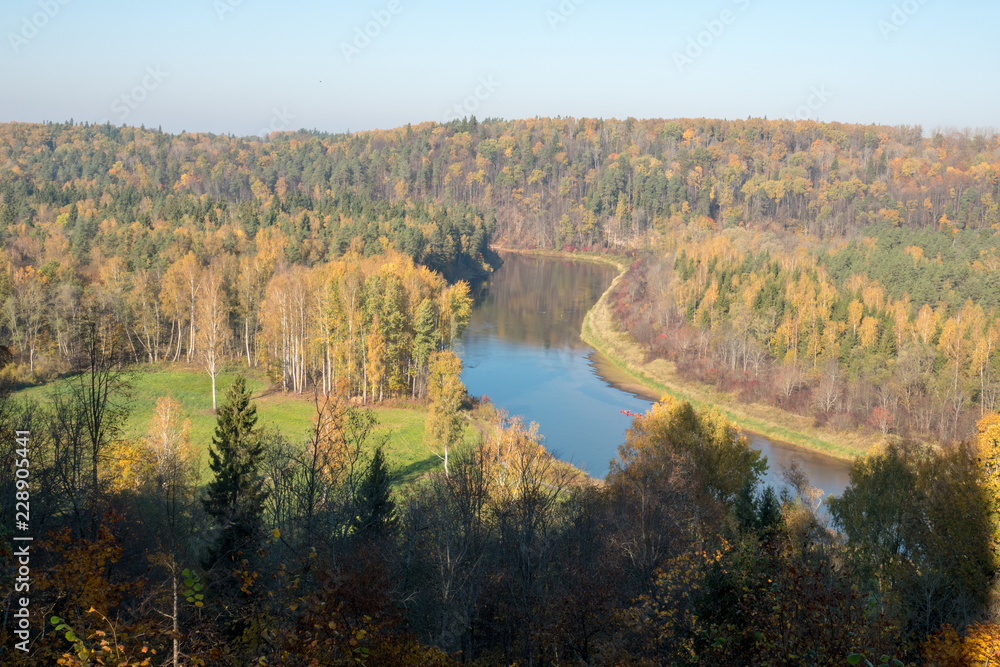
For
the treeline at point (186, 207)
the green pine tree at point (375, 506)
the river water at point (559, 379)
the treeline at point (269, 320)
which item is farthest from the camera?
the treeline at point (186, 207)

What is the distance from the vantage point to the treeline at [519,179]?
3354 inches

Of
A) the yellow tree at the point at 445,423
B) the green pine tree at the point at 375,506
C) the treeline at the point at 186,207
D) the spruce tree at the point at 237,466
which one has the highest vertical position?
the treeline at the point at 186,207

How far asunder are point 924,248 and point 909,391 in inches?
1679

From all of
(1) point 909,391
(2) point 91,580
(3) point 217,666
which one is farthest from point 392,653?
(1) point 909,391

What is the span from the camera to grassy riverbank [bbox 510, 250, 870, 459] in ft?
131

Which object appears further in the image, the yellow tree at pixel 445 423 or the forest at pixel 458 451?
the yellow tree at pixel 445 423

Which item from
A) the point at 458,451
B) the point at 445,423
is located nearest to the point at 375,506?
the point at 445,423

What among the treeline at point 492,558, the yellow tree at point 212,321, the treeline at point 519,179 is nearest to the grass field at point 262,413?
the yellow tree at point 212,321

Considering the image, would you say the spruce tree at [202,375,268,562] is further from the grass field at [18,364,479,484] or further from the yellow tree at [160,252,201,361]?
the yellow tree at [160,252,201,361]

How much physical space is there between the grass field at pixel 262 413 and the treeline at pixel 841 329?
76.7ft

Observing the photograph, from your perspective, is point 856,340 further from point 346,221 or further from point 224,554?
point 346,221

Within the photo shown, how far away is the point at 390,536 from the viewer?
18.1m

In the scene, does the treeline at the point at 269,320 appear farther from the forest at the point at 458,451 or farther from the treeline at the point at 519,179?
the treeline at the point at 519,179

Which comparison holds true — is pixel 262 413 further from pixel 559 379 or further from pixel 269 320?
pixel 559 379
